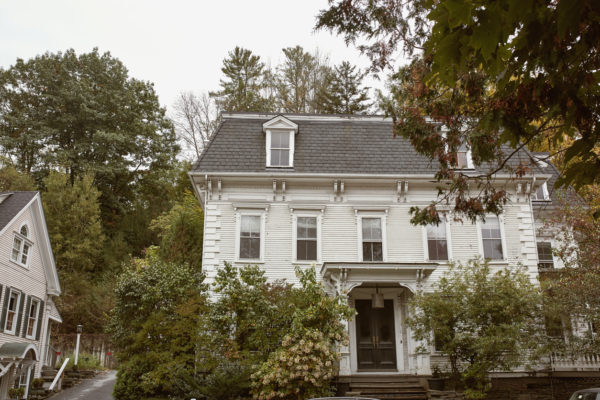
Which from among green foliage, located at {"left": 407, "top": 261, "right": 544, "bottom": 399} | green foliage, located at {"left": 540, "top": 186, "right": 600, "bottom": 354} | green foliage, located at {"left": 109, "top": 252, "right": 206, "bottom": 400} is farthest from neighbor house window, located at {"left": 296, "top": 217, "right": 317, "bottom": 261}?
green foliage, located at {"left": 540, "top": 186, "right": 600, "bottom": 354}

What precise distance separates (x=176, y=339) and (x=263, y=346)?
265 centimetres

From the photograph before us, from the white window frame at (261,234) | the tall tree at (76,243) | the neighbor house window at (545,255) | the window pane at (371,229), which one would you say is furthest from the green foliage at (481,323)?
the tall tree at (76,243)

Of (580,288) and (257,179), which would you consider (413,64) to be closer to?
(580,288)

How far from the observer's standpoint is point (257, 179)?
19.7m

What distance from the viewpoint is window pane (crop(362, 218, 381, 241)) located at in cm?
1966

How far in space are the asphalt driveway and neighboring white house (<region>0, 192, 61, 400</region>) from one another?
65.4 inches

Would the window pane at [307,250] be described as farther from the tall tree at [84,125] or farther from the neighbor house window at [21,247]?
the tall tree at [84,125]

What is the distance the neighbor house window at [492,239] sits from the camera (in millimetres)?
19625

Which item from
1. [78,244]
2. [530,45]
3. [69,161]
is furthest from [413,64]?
[69,161]

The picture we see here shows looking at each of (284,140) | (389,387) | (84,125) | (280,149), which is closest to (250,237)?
(280,149)

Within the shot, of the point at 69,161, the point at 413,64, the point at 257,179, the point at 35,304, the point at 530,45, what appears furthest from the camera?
the point at 69,161

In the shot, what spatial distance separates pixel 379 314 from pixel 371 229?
10.1 ft

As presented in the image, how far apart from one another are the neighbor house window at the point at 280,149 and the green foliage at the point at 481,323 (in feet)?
24.4

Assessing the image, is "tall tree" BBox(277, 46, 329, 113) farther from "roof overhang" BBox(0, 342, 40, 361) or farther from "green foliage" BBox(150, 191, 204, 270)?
"roof overhang" BBox(0, 342, 40, 361)
